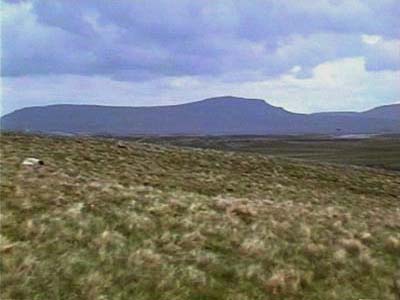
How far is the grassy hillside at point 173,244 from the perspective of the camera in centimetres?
1006

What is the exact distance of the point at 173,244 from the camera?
12422 mm

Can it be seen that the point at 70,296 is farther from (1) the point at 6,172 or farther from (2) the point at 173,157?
(2) the point at 173,157

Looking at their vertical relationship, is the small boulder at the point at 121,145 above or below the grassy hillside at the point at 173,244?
above

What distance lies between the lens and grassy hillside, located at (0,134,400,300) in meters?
10.1

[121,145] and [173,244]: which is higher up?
[121,145]

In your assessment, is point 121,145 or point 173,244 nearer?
point 173,244

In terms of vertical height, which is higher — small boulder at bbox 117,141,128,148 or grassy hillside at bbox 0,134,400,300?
small boulder at bbox 117,141,128,148

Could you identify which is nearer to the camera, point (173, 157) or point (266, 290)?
point (266, 290)

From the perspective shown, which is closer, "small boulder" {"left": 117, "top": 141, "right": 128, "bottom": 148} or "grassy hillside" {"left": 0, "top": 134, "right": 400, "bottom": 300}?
"grassy hillside" {"left": 0, "top": 134, "right": 400, "bottom": 300}

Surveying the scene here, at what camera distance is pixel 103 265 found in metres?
10.6

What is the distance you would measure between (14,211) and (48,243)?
6.08 feet

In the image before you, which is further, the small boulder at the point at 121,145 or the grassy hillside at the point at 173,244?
the small boulder at the point at 121,145

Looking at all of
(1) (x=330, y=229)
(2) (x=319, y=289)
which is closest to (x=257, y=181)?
(1) (x=330, y=229)

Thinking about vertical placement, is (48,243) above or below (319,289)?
above
